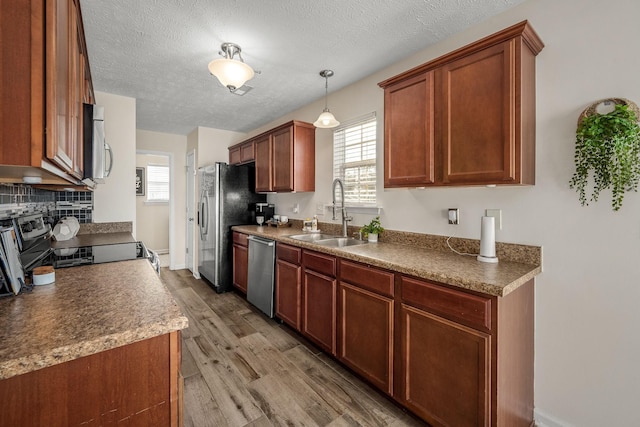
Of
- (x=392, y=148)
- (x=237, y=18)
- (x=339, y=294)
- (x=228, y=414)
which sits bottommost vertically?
(x=228, y=414)

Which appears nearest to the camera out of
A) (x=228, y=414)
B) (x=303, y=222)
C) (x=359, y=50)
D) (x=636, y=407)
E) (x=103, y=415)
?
(x=103, y=415)

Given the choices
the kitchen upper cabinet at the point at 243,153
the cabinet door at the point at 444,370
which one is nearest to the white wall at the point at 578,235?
the cabinet door at the point at 444,370

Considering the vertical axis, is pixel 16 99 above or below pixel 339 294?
above

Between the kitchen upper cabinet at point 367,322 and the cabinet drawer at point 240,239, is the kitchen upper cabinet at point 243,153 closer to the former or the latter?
the cabinet drawer at point 240,239

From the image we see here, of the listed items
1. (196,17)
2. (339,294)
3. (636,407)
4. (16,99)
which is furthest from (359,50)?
(636,407)

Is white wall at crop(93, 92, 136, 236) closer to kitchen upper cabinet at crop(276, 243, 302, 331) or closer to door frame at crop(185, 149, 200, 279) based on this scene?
door frame at crop(185, 149, 200, 279)

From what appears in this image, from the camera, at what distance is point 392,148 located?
2086 millimetres

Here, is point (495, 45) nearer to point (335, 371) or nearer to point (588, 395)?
point (588, 395)

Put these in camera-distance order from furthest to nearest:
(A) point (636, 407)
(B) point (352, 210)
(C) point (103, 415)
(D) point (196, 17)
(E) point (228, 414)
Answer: (B) point (352, 210), (D) point (196, 17), (E) point (228, 414), (A) point (636, 407), (C) point (103, 415)

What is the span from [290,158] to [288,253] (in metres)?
1.16

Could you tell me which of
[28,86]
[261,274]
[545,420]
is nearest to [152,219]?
[261,274]

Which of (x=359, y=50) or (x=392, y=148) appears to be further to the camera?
(x=359, y=50)

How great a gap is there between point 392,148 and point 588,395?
1816 millimetres

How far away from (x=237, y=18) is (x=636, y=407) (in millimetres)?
3128
